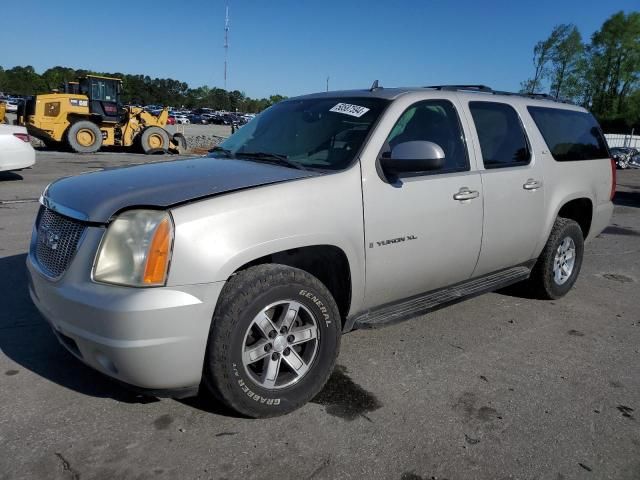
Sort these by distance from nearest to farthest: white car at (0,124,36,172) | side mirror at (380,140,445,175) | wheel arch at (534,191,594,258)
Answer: side mirror at (380,140,445,175) < wheel arch at (534,191,594,258) < white car at (0,124,36,172)

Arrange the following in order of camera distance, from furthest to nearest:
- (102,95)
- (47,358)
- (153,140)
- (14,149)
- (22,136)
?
(153,140), (102,95), (22,136), (14,149), (47,358)

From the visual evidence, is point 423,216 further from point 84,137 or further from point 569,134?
point 84,137

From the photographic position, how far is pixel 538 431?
2867 millimetres

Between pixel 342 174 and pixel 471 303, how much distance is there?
2.37 meters

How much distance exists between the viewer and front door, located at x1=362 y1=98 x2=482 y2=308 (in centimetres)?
326

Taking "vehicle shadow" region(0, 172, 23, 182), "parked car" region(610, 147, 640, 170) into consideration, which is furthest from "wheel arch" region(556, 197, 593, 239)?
"parked car" region(610, 147, 640, 170)

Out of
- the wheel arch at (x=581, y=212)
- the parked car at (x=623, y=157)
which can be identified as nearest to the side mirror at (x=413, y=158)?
the wheel arch at (x=581, y=212)

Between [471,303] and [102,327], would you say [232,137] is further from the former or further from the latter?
[471,303]

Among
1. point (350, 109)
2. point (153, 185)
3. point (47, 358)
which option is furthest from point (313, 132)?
point (47, 358)

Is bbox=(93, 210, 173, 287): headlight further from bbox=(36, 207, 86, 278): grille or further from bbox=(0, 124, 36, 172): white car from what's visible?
bbox=(0, 124, 36, 172): white car

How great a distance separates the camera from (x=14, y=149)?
10742mm

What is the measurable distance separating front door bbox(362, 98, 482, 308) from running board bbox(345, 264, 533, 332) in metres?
0.06

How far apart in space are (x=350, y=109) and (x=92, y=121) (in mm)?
18746

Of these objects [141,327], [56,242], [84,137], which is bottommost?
[141,327]
